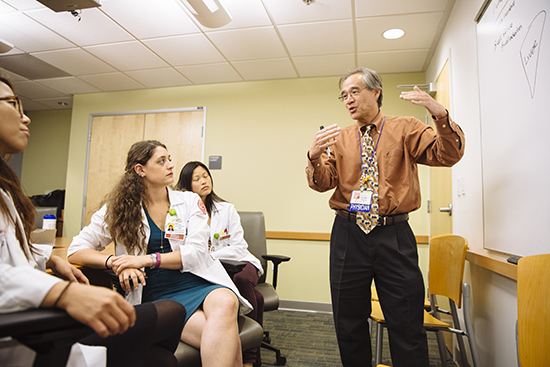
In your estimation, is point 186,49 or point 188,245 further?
point 186,49

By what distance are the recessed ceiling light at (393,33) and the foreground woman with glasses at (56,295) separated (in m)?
2.86

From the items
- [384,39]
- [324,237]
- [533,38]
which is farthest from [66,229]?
[533,38]

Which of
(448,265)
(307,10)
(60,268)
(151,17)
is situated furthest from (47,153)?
(448,265)

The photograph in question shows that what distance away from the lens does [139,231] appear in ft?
5.77

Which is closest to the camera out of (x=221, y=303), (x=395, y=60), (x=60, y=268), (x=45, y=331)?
(x=45, y=331)

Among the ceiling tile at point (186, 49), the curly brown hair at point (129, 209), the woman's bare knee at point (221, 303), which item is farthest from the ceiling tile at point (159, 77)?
the woman's bare knee at point (221, 303)

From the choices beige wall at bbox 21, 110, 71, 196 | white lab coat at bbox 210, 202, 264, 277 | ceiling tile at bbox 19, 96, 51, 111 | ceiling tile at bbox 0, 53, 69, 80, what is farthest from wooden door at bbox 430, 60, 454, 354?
ceiling tile at bbox 19, 96, 51, 111

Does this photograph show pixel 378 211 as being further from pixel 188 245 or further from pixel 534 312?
pixel 188 245

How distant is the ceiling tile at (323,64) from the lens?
354 centimetres

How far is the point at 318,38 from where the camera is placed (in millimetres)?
3162

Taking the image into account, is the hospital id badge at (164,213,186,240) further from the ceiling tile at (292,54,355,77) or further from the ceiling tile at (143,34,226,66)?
the ceiling tile at (292,54,355,77)

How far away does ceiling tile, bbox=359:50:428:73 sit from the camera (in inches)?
134

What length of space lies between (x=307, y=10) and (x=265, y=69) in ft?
3.93

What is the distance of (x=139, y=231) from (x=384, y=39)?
2.69 m
